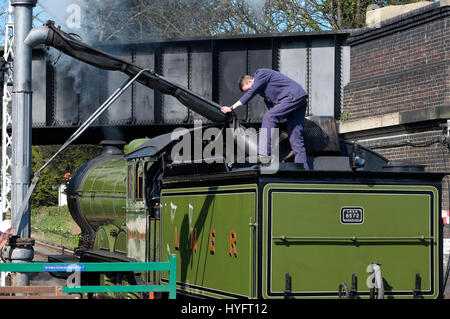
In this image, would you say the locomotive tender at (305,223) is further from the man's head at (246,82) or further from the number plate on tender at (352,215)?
the man's head at (246,82)

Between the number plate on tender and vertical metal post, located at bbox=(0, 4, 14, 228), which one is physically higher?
vertical metal post, located at bbox=(0, 4, 14, 228)

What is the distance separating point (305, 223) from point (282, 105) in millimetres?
1581

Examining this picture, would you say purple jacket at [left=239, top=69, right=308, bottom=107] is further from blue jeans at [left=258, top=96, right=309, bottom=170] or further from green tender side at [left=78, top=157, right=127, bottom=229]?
green tender side at [left=78, top=157, right=127, bottom=229]

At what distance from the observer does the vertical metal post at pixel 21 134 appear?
8.92m

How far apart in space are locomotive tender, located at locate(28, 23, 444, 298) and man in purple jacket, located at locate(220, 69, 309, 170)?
327 millimetres

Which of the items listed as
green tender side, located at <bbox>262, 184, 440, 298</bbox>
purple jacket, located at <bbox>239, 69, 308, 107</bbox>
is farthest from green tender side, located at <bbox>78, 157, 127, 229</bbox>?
green tender side, located at <bbox>262, 184, 440, 298</bbox>

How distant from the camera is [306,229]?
7641mm

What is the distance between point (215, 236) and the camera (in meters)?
8.37

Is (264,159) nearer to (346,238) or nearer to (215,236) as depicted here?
(215,236)

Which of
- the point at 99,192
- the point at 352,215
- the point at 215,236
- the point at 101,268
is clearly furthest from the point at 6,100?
the point at 352,215

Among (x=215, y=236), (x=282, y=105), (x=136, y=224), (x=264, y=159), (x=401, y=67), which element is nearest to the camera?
(x=264, y=159)

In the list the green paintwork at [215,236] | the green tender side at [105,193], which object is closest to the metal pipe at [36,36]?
the green paintwork at [215,236]

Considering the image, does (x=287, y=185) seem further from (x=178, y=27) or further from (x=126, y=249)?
(x=178, y=27)

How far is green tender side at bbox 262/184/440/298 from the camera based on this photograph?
296 inches
